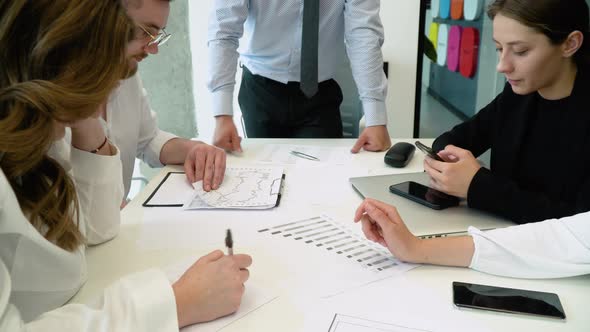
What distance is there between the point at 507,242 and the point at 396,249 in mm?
187

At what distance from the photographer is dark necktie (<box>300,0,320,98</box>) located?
5.45 feet

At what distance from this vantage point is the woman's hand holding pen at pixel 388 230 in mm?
847

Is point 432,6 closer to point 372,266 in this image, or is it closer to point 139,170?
point 139,170

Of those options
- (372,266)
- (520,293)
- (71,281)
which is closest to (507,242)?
(520,293)

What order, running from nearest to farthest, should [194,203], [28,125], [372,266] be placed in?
1. [28,125]
2. [372,266]
3. [194,203]

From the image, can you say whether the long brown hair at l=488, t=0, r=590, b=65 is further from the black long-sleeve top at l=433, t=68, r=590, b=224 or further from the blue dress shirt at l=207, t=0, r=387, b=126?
the blue dress shirt at l=207, t=0, r=387, b=126

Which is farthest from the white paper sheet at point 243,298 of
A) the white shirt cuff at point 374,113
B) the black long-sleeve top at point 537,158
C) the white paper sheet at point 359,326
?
the white shirt cuff at point 374,113

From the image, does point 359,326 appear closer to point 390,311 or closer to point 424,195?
point 390,311

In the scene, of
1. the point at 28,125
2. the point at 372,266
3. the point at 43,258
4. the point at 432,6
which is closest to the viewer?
the point at 28,125

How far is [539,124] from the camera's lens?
1.19 m

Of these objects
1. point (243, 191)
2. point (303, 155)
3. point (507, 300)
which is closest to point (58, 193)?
point (243, 191)

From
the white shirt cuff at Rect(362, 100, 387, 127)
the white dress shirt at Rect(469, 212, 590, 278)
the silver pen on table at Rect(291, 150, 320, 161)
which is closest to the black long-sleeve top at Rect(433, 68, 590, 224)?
the white dress shirt at Rect(469, 212, 590, 278)

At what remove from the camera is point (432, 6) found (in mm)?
2875

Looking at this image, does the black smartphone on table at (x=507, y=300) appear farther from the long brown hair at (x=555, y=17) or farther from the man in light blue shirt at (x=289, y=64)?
the man in light blue shirt at (x=289, y=64)
